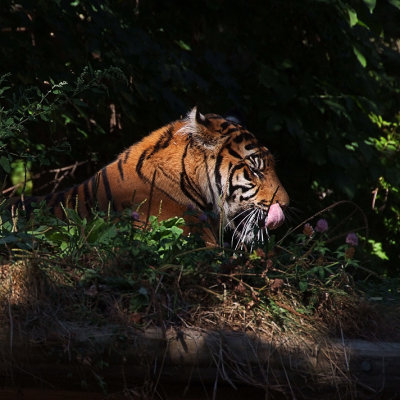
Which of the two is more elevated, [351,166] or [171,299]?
[171,299]

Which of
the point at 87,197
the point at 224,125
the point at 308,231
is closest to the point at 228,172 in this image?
the point at 224,125

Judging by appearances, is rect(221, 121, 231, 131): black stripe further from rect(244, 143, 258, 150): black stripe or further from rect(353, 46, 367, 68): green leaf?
rect(353, 46, 367, 68): green leaf

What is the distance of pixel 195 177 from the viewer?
195 inches

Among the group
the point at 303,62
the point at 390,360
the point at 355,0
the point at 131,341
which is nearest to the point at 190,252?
the point at 131,341

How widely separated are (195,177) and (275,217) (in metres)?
0.69

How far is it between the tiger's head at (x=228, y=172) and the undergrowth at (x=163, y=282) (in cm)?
121

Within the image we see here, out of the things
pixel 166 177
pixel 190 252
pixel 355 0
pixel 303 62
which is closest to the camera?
pixel 190 252

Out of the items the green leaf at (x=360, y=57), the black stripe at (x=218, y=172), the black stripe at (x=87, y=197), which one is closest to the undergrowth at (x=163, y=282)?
the black stripe at (x=87, y=197)

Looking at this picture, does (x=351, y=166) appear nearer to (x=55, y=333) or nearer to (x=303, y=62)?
(x=303, y=62)

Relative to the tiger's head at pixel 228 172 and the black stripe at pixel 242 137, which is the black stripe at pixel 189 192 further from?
the black stripe at pixel 242 137

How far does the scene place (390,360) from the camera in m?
3.07

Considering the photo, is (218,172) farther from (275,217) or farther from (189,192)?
(275,217)

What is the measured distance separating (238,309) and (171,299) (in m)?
0.25

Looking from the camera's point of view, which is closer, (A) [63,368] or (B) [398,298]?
(A) [63,368]
